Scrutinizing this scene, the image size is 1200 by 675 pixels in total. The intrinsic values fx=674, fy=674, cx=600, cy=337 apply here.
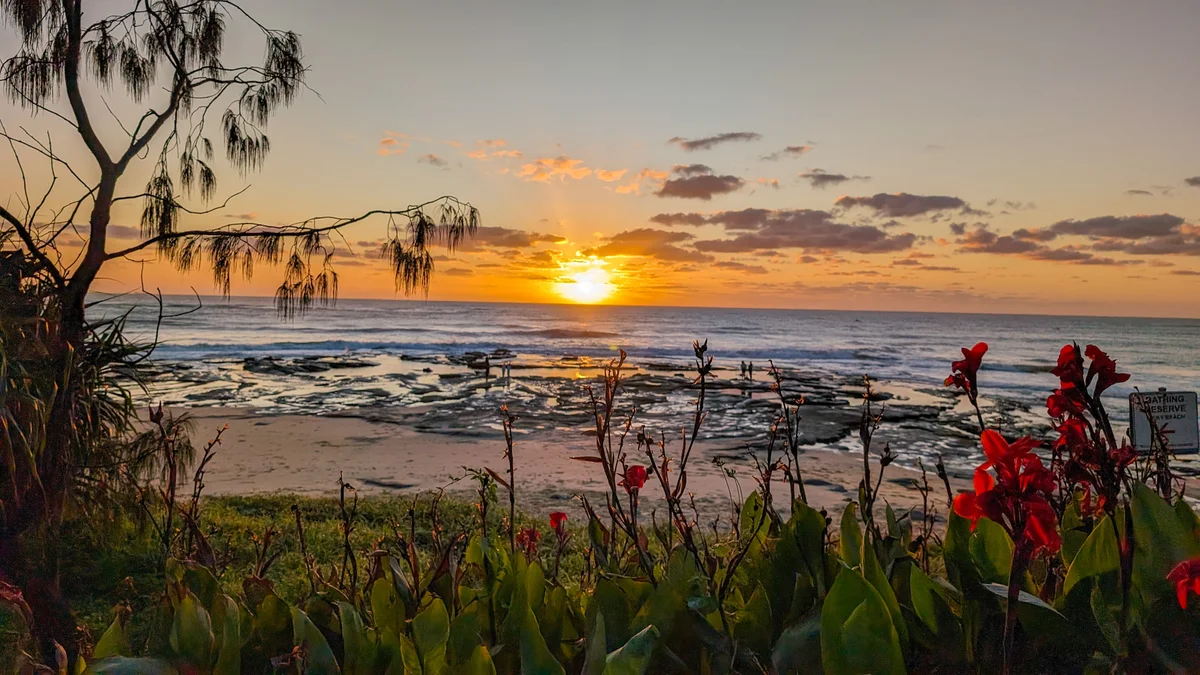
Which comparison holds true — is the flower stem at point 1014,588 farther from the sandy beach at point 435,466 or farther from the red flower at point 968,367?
the sandy beach at point 435,466

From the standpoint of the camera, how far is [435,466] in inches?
368

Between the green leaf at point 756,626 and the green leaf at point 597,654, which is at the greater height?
the green leaf at point 597,654

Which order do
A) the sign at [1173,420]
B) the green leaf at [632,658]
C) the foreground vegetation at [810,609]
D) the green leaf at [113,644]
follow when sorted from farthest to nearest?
the sign at [1173,420]
the green leaf at [113,644]
the foreground vegetation at [810,609]
the green leaf at [632,658]

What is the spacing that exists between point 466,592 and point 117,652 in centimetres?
50

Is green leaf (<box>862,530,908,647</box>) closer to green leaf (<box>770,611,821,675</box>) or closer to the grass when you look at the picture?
green leaf (<box>770,611,821,675</box>)

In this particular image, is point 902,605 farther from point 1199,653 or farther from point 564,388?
point 564,388

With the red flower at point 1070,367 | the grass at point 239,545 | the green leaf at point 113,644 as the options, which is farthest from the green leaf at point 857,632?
the grass at point 239,545

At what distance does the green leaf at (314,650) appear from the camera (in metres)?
0.88

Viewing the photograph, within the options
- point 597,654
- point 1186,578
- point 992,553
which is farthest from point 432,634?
point 1186,578

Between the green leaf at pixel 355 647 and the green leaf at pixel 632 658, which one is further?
the green leaf at pixel 355 647

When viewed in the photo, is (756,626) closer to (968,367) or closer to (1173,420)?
(968,367)

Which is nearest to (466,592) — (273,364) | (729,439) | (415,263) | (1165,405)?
(1165,405)

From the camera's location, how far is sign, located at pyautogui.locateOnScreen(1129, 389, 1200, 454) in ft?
7.29

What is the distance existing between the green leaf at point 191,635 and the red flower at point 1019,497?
1.07m
